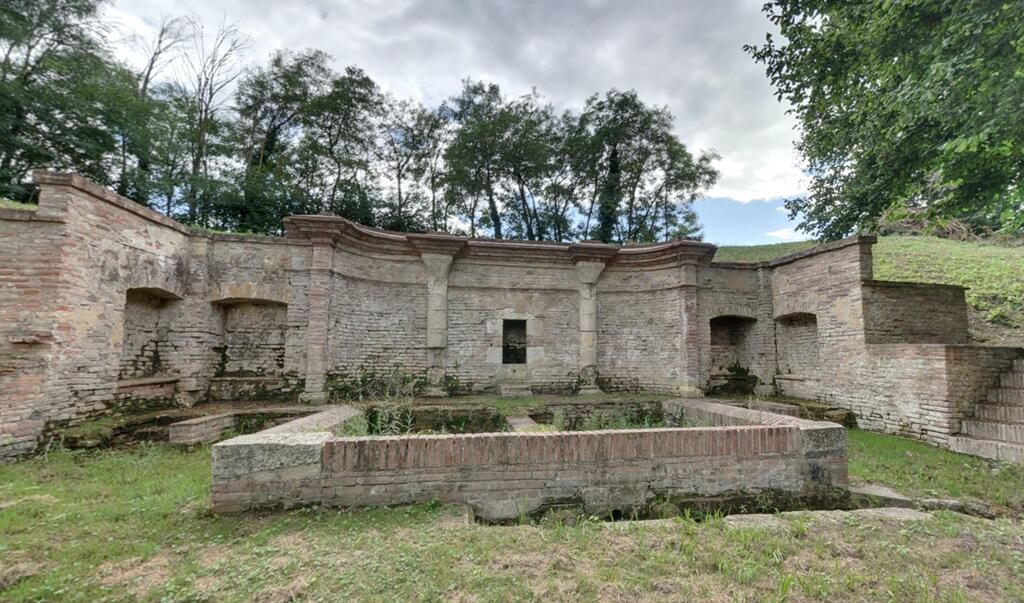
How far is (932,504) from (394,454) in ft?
18.0

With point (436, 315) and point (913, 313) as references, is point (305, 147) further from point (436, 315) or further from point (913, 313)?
point (913, 313)

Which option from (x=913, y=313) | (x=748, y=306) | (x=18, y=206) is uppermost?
(x=18, y=206)

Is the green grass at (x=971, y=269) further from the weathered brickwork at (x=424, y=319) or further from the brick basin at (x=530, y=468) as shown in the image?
the brick basin at (x=530, y=468)

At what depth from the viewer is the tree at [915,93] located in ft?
16.5

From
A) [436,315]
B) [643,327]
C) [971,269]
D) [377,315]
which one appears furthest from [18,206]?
[971,269]

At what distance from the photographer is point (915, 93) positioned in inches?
222

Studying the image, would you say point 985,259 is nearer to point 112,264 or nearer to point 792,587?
point 792,587

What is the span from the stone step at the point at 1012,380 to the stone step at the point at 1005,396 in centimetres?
11

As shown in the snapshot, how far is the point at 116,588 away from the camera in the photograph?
2.34 metres

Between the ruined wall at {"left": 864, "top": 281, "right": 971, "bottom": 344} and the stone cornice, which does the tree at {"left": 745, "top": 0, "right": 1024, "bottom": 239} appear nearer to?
the ruined wall at {"left": 864, "top": 281, "right": 971, "bottom": 344}

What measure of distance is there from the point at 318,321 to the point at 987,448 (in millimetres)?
11383

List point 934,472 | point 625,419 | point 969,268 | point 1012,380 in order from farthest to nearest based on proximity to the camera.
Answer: point 969,268 < point 625,419 < point 1012,380 < point 934,472

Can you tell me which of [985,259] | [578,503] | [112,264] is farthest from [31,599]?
[985,259]

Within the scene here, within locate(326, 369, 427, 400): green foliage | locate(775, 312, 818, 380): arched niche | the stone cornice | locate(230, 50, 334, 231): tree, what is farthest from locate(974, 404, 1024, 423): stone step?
locate(230, 50, 334, 231): tree
